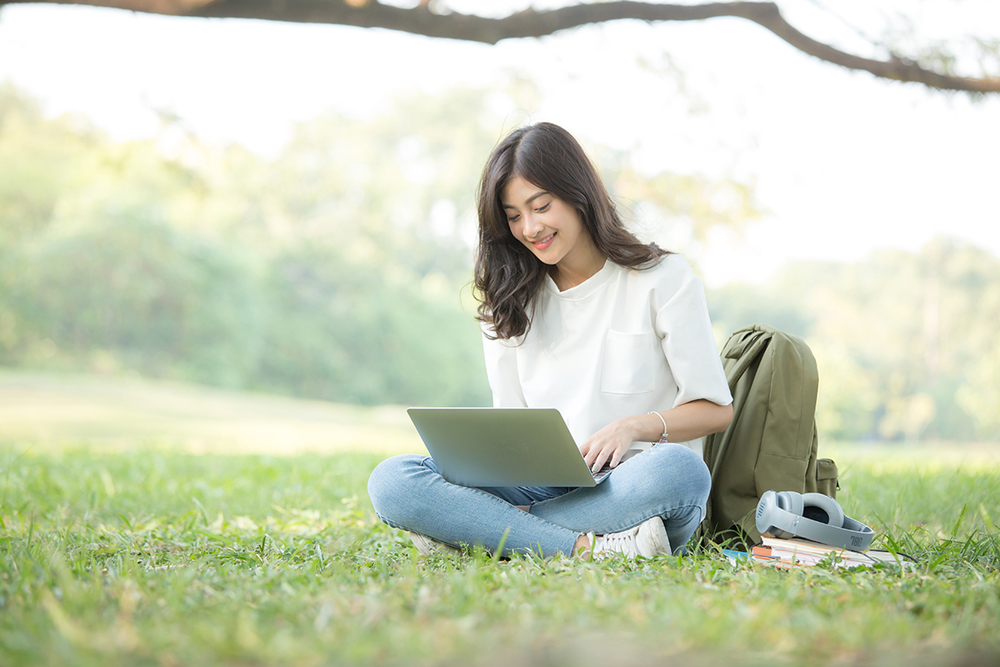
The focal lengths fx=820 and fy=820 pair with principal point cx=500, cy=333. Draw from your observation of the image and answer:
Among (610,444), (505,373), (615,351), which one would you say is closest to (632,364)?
(615,351)

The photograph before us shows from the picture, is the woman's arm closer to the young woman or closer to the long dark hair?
the young woman

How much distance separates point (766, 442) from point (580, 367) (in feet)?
1.65

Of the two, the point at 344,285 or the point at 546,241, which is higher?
the point at 546,241

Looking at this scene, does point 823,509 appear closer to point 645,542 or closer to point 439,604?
point 645,542

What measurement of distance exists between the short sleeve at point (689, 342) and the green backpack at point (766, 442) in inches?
4.8

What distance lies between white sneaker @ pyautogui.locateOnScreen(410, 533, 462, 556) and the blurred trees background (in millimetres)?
10471

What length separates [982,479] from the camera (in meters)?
3.42

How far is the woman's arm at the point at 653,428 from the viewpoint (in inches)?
74.5

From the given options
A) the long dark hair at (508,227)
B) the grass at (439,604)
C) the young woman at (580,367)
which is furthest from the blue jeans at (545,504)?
the long dark hair at (508,227)

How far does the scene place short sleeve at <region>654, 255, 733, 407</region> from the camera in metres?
1.98

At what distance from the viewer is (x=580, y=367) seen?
2.18m

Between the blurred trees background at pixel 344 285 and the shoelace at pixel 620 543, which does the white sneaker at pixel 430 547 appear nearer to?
the shoelace at pixel 620 543

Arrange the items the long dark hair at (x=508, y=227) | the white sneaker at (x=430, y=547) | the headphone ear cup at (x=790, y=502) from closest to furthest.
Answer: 1. the headphone ear cup at (x=790, y=502)
2. the white sneaker at (x=430, y=547)
3. the long dark hair at (x=508, y=227)

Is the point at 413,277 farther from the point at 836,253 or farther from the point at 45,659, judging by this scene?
the point at 45,659
